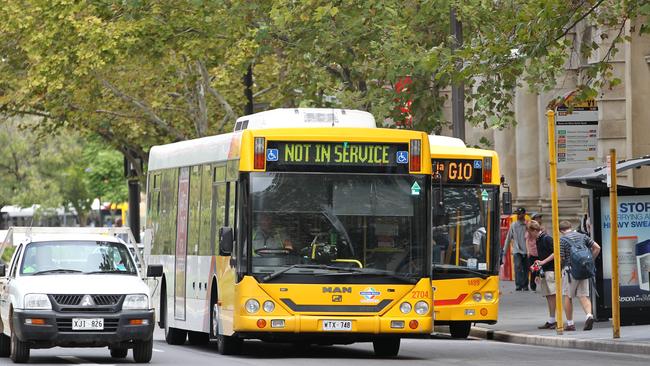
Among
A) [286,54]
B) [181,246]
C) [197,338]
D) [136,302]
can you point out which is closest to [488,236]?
[197,338]

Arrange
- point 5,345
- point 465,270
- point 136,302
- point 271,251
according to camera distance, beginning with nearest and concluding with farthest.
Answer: point 136,302, point 271,251, point 5,345, point 465,270

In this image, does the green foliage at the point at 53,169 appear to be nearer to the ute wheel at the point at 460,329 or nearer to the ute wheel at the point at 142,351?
the ute wheel at the point at 460,329

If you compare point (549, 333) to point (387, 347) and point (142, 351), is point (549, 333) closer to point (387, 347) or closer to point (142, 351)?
point (387, 347)

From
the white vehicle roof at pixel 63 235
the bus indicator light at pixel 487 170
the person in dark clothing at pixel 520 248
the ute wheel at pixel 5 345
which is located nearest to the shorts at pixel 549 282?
the bus indicator light at pixel 487 170

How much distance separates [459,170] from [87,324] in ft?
30.1

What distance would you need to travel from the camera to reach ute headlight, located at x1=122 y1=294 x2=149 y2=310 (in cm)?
1948

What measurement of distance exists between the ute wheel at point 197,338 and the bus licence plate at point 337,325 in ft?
18.3

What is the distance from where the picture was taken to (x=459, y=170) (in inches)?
1057

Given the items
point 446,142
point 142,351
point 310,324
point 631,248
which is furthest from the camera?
point 446,142

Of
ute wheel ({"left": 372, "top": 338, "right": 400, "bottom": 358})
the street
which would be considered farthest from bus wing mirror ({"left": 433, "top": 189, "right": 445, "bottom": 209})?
ute wheel ({"left": 372, "top": 338, "right": 400, "bottom": 358})

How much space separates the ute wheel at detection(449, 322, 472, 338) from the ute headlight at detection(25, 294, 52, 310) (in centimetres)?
952

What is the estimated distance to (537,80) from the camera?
29344 mm

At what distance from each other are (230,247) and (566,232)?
22.2ft

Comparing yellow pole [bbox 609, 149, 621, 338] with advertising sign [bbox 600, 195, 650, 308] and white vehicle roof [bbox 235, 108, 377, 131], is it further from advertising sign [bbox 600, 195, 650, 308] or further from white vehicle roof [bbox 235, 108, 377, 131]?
white vehicle roof [bbox 235, 108, 377, 131]
